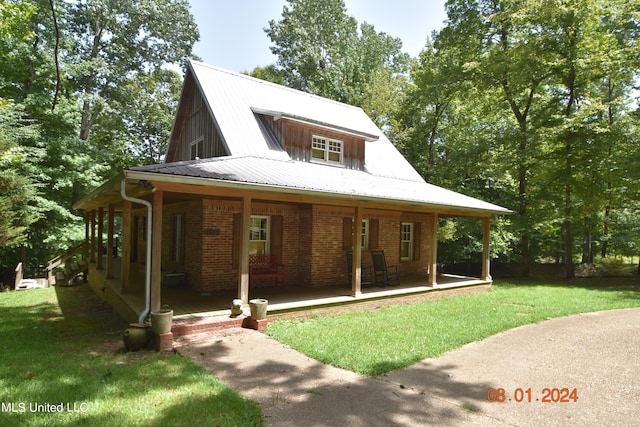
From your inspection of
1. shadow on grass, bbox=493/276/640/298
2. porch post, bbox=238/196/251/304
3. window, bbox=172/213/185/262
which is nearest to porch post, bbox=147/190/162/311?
porch post, bbox=238/196/251/304

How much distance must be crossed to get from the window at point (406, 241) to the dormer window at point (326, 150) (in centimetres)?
384

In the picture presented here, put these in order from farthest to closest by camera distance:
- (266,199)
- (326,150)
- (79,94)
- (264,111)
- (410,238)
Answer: (79,94)
(410,238)
(326,150)
(264,111)
(266,199)

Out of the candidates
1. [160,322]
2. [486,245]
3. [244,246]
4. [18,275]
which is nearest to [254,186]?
[244,246]

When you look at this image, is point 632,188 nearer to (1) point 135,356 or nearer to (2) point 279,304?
(2) point 279,304

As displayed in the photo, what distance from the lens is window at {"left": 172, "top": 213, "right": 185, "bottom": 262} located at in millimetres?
11344

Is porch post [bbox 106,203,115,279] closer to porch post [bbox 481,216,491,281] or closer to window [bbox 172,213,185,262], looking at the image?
window [bbox 172,213,185,262]

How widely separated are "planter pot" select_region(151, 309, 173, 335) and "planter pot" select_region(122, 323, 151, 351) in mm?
134

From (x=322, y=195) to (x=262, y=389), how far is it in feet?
14.1

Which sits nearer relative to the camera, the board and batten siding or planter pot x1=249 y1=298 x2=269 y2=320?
planter pot x1=249 y1=298 x2=269 y2=320

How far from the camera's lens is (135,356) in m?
5.63

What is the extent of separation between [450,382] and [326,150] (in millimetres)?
9073

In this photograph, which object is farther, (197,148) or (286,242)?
(197,148)

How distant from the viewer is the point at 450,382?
492 centimetres

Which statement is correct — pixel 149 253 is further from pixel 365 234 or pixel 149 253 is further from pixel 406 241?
pixel 406 241
